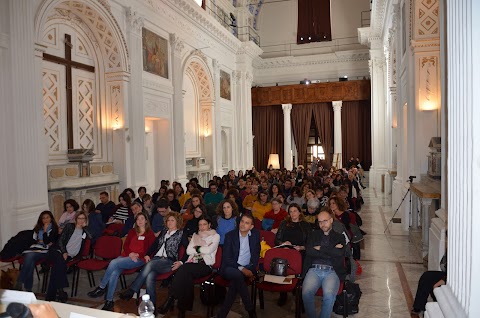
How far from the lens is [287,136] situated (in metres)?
24.8

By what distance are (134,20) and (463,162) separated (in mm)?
11367

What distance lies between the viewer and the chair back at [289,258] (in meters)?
5.05

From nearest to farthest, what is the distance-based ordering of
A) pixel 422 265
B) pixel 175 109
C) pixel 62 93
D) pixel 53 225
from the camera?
pixel 53 225 < pixel 422 265 < pixel 62 93 < pixel 175 109

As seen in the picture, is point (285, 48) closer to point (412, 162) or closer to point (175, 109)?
point (175, 109)

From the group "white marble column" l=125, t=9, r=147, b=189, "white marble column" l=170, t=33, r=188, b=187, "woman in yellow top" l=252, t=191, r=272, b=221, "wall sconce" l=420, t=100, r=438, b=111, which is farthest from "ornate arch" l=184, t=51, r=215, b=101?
"wall sconce" l=420, t=100, r=438, b=111

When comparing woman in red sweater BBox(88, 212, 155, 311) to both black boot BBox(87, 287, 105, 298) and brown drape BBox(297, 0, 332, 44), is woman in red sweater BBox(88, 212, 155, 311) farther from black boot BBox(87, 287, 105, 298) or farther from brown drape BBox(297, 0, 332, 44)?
brown drape BBox(297, 0, 332, 44)

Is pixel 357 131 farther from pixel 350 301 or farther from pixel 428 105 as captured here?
pixel 350 301

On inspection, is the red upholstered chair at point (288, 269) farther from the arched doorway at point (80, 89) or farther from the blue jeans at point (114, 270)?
the arched doorway at point (80, 89)

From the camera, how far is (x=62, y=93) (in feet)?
34.6

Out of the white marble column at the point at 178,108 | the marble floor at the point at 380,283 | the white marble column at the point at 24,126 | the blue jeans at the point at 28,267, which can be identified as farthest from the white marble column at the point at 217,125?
the blue jeans at the point at 28,267

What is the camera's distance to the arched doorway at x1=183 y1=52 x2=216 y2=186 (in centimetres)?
1756

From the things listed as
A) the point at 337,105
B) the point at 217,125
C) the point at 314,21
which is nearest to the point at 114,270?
the point at 217,125

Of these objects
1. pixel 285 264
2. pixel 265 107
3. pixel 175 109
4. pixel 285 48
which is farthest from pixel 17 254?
pixel 285 48

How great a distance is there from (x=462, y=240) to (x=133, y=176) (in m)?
10.6
